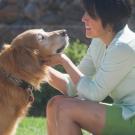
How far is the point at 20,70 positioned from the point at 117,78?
0.89 metres

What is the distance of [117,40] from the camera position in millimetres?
4656

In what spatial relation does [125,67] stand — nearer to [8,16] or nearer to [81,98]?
[81,98]

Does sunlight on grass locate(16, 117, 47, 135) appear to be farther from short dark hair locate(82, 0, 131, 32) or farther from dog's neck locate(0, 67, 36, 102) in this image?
short dark hair locate(82, 0, 131, 32)

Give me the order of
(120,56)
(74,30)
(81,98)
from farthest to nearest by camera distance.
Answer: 1. (74,30)
2. (81,98)
3. (120,56)

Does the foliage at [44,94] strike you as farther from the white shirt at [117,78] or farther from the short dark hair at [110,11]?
the short dark hair at [110,11]

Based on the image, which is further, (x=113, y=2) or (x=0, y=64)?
(x=0, y=64)

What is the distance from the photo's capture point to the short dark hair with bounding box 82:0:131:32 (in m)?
4.67

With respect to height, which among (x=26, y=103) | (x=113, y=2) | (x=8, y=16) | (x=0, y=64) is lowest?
(x=8, y=16)

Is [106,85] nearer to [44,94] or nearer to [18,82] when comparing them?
[18,82]

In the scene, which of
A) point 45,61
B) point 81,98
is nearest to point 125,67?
point 81,98

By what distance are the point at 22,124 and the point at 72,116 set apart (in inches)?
97.2

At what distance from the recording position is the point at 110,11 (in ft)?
15.3

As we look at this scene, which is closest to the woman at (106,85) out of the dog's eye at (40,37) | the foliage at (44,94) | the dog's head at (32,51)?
the dog's head at (32,51)

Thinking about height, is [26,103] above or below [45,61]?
below
